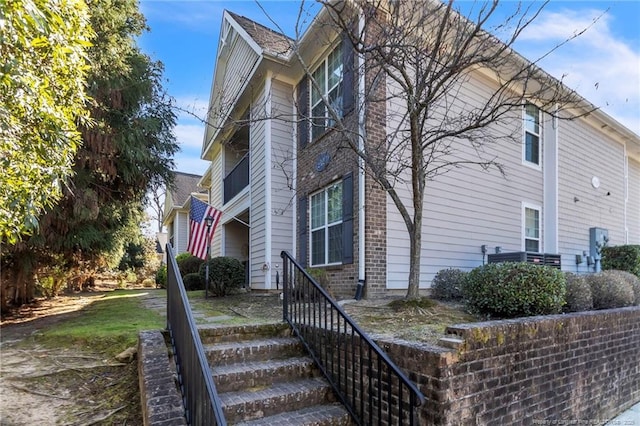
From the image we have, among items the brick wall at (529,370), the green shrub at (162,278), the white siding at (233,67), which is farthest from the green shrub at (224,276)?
the green shrub at (162,278)

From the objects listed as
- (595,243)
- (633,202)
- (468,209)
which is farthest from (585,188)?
(468,209)

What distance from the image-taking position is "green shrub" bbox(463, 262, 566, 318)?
4.86 meters

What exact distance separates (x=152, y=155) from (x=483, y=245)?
738 cm

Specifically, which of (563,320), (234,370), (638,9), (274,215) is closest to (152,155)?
(274,215)

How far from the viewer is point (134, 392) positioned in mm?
3525

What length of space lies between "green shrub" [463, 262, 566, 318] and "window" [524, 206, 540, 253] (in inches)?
207

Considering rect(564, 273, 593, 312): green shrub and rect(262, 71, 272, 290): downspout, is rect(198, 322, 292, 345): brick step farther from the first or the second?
rect(262, 71, 272, 290): downspout

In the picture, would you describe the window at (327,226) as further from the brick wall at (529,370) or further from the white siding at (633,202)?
the white siding at (633,202)

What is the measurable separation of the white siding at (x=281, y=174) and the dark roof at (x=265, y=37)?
82 cm

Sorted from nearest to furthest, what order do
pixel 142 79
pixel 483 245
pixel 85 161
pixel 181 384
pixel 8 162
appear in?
pixel 8 162 → pixel 181 384 → pixel 85 161 → pixel 142 79 → pixel 483 245

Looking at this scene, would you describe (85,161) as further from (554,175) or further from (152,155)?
(554,175)

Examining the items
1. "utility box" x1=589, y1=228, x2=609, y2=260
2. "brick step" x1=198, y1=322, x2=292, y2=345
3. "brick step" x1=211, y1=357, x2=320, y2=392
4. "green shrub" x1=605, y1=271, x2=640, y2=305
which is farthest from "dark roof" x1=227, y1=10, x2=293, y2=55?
"utility box" x1=589, y1=228, x2=609, y2=260

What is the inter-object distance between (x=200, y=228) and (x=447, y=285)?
536cm

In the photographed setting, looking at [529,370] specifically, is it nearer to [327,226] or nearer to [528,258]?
[327,226]
